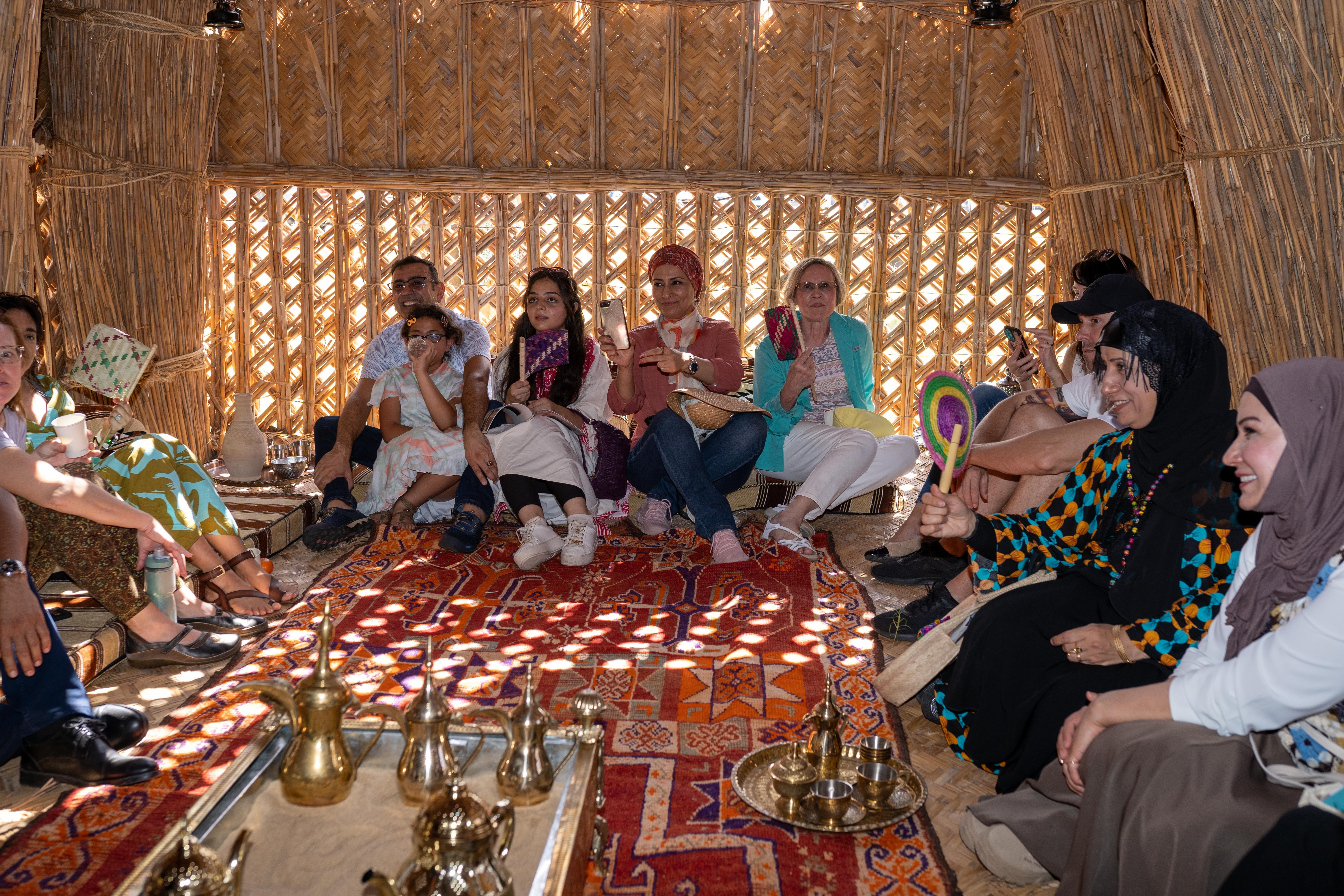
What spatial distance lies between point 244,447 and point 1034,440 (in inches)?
145

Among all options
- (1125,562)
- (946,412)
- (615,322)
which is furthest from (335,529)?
(1125,562)

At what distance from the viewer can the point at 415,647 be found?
3283 millimetres

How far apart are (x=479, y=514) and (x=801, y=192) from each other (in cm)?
274

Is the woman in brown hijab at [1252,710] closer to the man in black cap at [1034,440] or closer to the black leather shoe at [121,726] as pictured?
the man in black cap at [1034,440]

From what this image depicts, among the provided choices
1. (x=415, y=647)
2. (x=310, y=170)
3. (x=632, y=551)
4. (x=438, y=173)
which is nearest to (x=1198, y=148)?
(x=632, y=551)

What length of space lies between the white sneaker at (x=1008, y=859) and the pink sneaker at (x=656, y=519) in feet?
8.34

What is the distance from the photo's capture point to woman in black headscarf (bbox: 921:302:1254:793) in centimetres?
222

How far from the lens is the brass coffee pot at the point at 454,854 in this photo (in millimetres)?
1500

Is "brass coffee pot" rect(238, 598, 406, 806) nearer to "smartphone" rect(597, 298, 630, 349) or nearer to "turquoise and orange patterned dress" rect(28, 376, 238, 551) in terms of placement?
"turquoise and orange patterned dress" rect(28, 376, 238, 551)

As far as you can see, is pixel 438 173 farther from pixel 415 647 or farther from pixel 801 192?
pixel 415 647

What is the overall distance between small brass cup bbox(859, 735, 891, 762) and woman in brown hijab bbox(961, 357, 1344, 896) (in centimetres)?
58

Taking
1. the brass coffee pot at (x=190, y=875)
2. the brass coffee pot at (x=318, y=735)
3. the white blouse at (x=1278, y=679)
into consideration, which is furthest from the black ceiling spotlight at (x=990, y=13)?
the brass coffee pot at (x=190, y=875)

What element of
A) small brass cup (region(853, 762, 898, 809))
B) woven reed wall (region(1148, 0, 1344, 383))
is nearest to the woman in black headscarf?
small brass cup (region(853, 762, 898, 809))

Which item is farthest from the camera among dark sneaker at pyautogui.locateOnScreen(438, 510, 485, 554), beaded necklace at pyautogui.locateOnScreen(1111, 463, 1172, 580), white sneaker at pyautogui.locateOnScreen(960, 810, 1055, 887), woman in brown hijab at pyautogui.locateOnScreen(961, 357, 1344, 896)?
dark sneaker at pyautogui.locateOnScreen(438, 510, 485, 554)
